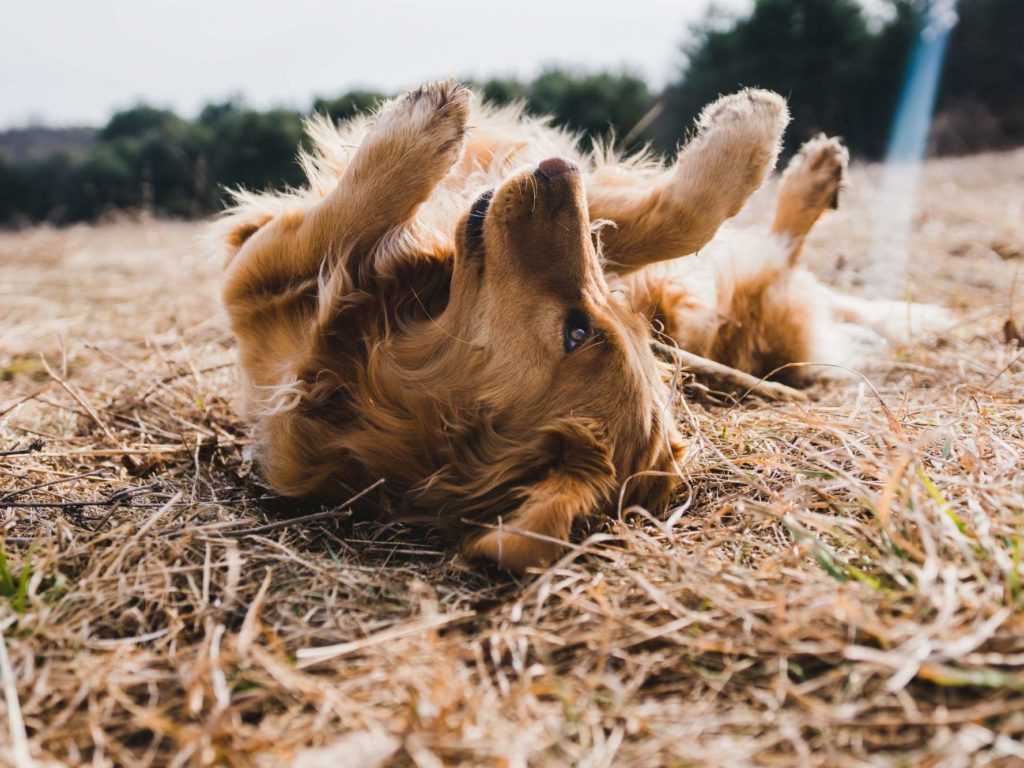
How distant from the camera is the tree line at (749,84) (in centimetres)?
1747

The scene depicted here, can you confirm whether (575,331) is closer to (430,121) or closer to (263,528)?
Answer: (430,121)

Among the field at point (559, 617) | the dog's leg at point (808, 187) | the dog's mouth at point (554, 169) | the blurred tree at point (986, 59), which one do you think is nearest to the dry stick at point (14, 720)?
the field at point (559, 617)

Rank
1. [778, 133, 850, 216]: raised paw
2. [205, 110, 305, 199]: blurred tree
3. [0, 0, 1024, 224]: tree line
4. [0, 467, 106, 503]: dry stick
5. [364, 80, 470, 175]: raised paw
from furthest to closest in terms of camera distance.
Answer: [0, 0, 1024, 224]: tree line < [205, 110, 305, 199]: blurred tree < [778, 133, 850, 216]: raised paw < [364, 80, 470, 175]: raised paw < [0, 467, 106, 503]: dry stick

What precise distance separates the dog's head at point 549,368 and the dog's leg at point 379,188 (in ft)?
1.13

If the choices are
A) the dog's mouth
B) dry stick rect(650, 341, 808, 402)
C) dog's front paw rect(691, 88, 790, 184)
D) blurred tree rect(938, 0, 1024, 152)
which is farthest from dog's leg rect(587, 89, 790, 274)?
blurred tree rect(938, 0, 1024, 152)

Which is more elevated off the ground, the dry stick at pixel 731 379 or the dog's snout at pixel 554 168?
the dog's snout at pixel 554 168

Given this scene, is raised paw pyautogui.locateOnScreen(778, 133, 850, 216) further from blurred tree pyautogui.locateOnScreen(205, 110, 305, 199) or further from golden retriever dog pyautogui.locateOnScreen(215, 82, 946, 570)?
blurred tree pyautogui.locateOnScreen(205, 110, 305, 199)

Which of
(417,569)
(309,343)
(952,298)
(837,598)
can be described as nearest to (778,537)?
(837,598)

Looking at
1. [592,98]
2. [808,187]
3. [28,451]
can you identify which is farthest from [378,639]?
[592,98]

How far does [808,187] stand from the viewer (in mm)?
3484

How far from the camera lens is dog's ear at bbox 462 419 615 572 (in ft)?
5.76

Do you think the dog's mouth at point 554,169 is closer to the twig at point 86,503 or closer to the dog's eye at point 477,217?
the dog's eye at point 477,217

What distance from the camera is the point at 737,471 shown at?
2.13 m

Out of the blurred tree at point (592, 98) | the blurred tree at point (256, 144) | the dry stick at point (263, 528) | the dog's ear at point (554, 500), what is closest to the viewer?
the dog's ear at point (554, 500)
